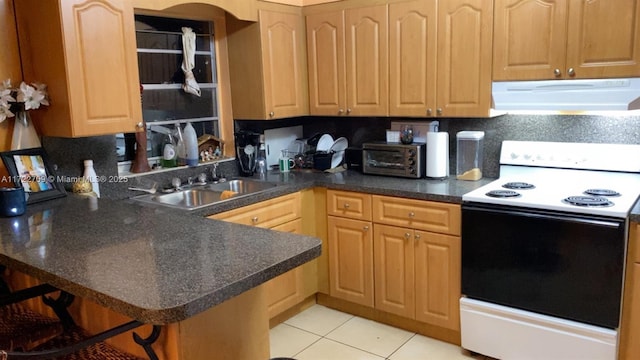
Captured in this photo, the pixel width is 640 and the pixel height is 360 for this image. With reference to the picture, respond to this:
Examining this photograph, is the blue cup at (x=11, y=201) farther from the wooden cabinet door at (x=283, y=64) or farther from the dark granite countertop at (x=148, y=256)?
the wooden cabinet door at (x=283, y=64)

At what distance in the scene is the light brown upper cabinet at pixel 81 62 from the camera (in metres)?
2.31

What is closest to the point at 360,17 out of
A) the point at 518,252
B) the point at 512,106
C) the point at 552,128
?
the point at 512,106

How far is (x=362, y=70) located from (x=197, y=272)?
217 centimetres

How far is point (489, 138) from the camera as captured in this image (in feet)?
10.4

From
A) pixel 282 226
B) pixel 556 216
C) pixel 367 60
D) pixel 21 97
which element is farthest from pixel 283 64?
pixel 556 216

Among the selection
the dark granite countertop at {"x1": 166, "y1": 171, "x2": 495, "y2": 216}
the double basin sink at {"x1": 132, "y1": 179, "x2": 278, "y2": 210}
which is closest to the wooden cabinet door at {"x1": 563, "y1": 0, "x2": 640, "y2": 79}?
the dark granite countertop at {"x1": 166, "y1": 171, "x2": 495, "y2": 216}

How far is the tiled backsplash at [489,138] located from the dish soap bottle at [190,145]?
7cm

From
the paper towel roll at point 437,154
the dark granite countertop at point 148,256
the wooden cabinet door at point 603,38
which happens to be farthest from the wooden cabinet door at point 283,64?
the wooden cabinet door at point 603,38

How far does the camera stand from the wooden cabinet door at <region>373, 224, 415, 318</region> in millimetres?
2953

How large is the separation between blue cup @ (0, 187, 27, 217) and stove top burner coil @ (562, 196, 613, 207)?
243 cm

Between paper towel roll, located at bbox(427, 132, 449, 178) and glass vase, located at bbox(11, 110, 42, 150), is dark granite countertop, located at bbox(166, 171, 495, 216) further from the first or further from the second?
glass vase, located at bbox(11, 110, 42, 150)

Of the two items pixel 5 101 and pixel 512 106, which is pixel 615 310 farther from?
pixel 5 101

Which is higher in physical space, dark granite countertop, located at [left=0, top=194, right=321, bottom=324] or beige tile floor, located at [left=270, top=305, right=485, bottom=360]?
dark granite countertop, located at [left=0, top=194, right=321, bottom=324]

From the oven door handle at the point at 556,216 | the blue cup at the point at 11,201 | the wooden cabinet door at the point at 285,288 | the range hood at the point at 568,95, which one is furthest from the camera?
the wooden cabinet door at the point at 285,288
